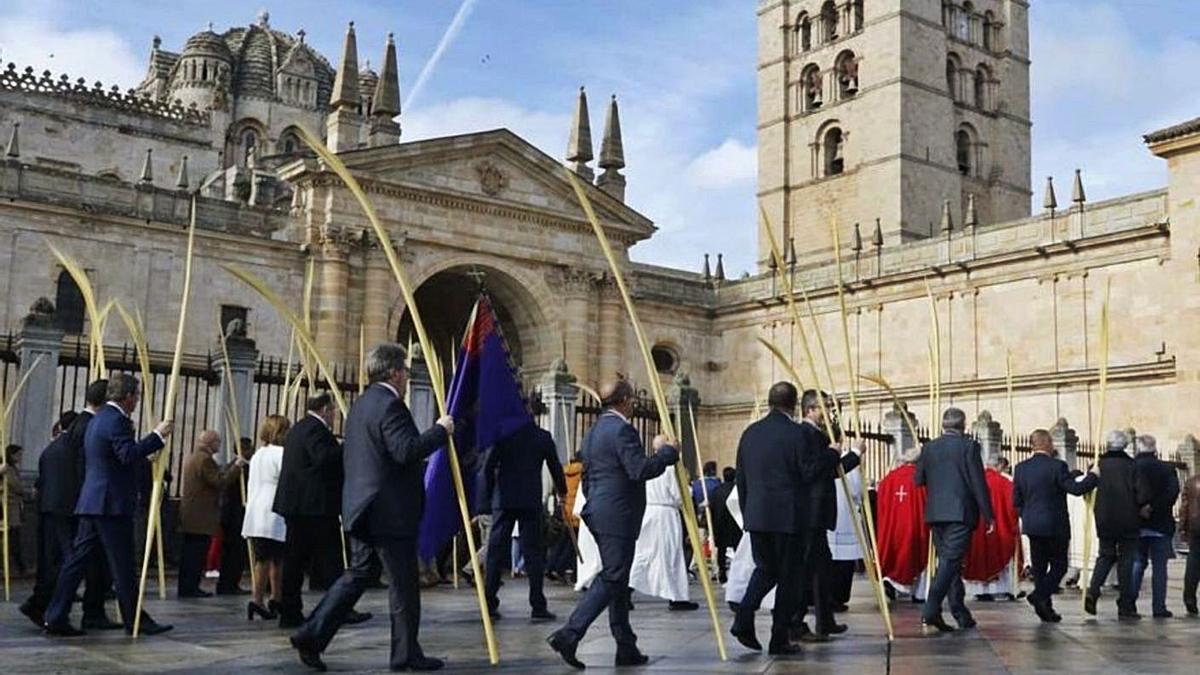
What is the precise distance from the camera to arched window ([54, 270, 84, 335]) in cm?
3011

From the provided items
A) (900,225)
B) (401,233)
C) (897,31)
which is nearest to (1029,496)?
(401,233)

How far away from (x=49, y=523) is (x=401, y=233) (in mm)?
24548

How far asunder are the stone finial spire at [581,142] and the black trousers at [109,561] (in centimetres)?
2982

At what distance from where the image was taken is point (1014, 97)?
54.6 metres

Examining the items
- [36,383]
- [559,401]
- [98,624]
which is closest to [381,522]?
[98,624]

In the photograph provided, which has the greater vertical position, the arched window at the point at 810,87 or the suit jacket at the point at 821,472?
the arched window at the point at 810,87

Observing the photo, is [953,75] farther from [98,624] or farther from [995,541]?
[98,624]

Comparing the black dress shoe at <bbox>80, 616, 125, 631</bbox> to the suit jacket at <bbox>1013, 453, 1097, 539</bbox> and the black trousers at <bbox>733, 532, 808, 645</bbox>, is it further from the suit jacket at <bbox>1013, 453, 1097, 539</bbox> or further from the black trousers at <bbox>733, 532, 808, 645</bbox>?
the suit jacket at <bbox>1013, 453, 1097, 539</bbox>

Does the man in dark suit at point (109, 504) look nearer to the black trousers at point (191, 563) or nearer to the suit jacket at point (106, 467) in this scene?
the suit jacket at point (106, 467)

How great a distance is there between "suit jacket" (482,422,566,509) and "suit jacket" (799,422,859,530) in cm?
249

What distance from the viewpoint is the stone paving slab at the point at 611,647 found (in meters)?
7.44

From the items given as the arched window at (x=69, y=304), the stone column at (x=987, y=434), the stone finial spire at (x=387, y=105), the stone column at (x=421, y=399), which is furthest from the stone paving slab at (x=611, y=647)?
the stone finial spire at (x=387, y=105)

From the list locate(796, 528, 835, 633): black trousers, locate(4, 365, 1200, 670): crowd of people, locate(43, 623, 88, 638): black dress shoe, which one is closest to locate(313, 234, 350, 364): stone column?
locate(4, 365, 1200, 670): crowd of people

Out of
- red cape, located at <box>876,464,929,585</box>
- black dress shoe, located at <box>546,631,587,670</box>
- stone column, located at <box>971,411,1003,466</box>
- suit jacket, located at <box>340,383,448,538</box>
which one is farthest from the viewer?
stone column, located at <box>971,411,1003,466</box>
